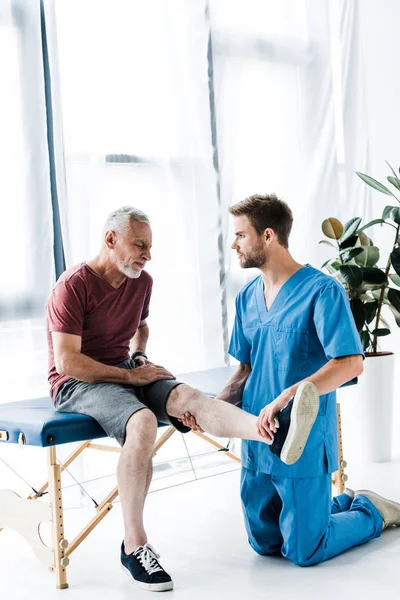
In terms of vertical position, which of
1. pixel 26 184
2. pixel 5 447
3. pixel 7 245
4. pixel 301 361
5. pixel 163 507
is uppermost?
pixel 26 184

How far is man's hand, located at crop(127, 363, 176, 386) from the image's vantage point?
8.20 feet

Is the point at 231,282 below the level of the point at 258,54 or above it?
below

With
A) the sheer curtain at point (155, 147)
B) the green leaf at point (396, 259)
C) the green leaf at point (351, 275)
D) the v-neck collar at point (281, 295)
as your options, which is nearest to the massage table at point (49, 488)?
the v-neck collar at point (281, 295)

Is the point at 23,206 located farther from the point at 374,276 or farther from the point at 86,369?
the point at 374,276

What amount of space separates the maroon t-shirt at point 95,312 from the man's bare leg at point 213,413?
0.33m

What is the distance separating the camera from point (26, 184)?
3.09 metres

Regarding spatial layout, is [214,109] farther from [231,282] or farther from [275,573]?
[275,573]

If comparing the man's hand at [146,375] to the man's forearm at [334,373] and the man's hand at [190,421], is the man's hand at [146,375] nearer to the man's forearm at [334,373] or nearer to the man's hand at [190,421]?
the man's hand at [190,421]

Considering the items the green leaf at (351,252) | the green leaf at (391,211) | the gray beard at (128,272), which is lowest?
the green leaf at (351,252)

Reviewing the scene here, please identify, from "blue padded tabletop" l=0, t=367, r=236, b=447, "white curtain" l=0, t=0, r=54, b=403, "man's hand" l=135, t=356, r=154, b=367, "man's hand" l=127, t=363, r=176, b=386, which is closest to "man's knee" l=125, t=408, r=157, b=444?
"blue padded tabletop" l=0, t=367, r=236, b=447

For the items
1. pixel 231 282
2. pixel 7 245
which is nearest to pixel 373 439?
pixel 231 282

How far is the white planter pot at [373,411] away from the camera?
148 inches

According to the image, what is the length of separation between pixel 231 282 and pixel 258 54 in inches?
44.0

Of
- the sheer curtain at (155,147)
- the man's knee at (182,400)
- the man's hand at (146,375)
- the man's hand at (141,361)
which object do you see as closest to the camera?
the man's knee at (182,400)
